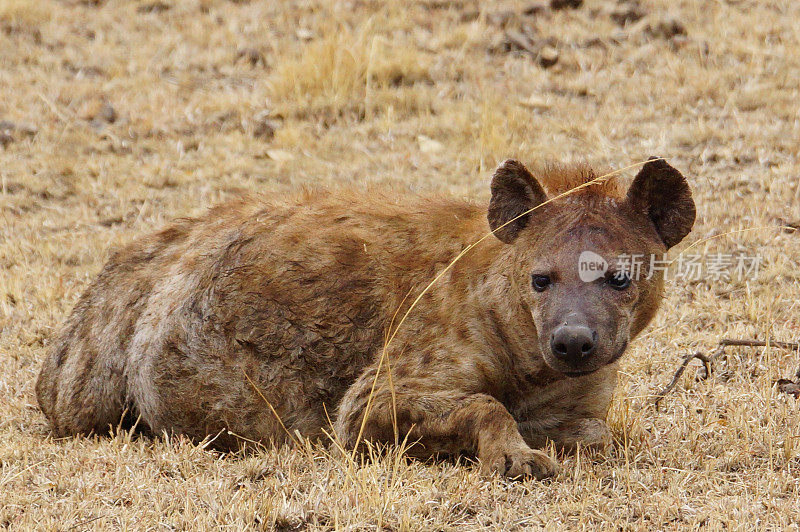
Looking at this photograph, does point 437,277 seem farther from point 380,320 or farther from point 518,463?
point 518,463

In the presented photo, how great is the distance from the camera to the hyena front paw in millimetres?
3877

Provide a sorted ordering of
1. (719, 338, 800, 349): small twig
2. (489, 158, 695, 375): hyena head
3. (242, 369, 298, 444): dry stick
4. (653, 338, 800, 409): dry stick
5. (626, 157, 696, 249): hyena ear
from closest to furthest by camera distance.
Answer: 1. (489, 158, 695, 375): hyena head
2. (626, 157, 696, 249): hyena ear
3. (242, 369, 298, 444): dry stick
4. (653, 338, 800, 409): dry stick
5. (719, 338, 800, 349): small twig

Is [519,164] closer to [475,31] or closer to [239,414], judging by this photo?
[239,414]

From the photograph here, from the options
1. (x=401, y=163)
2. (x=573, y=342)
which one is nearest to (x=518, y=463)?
(x=573, y=342)

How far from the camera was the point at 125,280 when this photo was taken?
5.16 m

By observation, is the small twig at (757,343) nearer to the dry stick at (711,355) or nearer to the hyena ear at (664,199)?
the dry stick at (711,355)

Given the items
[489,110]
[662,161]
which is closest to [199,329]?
[662,161]

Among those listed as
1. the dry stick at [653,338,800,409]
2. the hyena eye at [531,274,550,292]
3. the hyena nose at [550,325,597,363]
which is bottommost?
the dry stick at [653,338,800,409]

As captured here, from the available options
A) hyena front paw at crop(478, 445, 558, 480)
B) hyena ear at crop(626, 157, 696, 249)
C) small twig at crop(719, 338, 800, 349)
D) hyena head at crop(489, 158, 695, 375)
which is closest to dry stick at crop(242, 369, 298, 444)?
hyena front paw at crop(478, 445, 558, 480)

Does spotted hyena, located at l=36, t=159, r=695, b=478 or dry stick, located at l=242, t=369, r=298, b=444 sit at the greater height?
spotted hyena, located at l=36, t=159, r=695, b=478

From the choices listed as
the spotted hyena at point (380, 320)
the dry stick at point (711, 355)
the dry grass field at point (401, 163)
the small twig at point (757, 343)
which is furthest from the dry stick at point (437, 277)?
the small twig at point (757, 343)

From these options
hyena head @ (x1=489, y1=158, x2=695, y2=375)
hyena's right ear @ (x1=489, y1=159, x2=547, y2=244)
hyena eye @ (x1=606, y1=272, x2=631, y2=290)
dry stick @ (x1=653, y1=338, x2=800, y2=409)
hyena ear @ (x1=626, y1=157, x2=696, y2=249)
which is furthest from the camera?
dry stick @ (x1=653, y1=338, x2=800, y2=409)

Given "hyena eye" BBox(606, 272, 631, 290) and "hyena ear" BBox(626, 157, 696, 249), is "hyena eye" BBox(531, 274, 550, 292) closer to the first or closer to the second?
"hyena eye" BBox(606, 272, 631, 290)

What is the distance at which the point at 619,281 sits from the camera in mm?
4039
